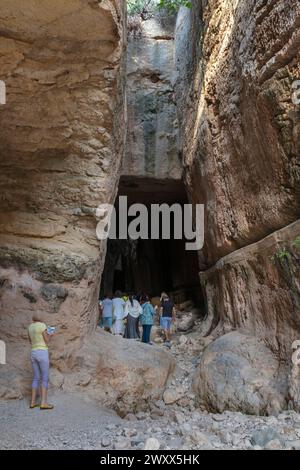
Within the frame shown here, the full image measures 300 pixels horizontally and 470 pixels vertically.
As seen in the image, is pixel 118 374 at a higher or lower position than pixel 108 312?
lower

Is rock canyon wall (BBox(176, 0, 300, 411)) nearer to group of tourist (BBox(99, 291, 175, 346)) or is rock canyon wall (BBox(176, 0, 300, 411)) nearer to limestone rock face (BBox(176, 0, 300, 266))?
limestone rock face (BBox(176, 0, 300, 266))

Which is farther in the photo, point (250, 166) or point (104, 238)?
point (104, 238)

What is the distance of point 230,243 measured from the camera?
7.58 meters

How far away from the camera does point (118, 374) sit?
616cm

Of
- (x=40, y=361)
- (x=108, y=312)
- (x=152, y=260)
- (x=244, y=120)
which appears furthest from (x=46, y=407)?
(x=152, y=260)

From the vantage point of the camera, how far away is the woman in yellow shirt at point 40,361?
4.77 m

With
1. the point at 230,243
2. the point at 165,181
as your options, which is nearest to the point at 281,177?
the point at 230,243

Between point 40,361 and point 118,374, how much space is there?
173 centimetres

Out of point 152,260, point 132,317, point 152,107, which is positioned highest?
point 152,107

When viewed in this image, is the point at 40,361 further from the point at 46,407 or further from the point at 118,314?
the point at 118,314

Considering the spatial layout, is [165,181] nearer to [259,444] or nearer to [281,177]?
[281,177]

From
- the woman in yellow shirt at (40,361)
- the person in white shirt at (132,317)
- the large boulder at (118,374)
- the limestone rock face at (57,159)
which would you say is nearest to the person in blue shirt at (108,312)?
the person in white shirt at (132,317)

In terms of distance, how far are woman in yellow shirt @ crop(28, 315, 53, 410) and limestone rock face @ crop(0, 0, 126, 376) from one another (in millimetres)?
757

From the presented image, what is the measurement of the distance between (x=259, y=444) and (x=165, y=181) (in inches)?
405
